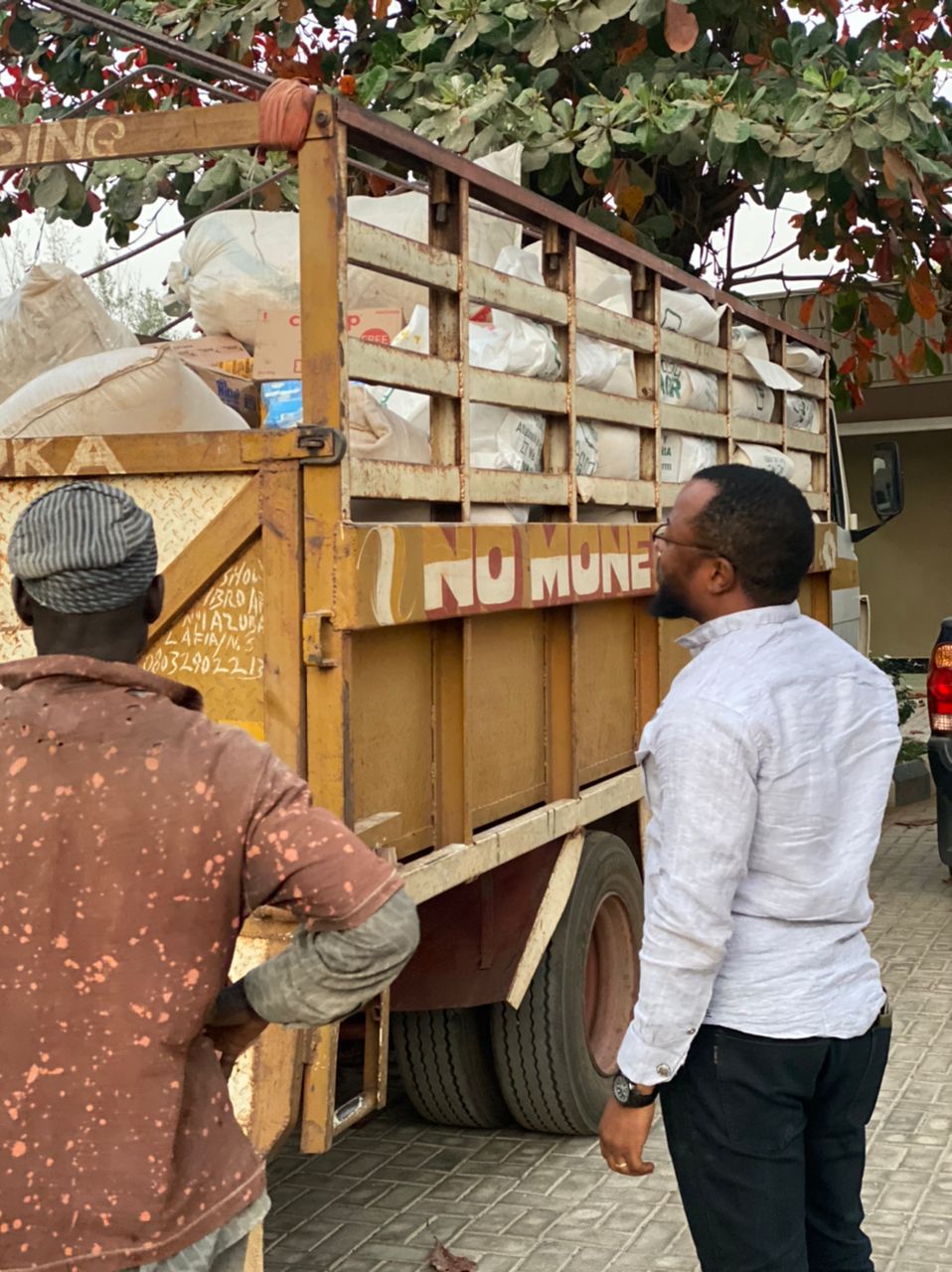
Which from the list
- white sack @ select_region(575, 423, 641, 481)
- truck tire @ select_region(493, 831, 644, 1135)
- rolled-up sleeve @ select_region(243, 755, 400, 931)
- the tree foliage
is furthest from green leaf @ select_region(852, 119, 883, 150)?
rolled-up sleeve @ select_region(243, 755, 400, 931)

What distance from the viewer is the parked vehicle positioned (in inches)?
310

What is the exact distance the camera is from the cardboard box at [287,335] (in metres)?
4.66

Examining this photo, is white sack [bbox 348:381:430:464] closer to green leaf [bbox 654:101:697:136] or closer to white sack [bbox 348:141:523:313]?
white sack [bbox 348:141:523:313]

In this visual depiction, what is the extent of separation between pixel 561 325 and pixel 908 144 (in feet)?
13.3

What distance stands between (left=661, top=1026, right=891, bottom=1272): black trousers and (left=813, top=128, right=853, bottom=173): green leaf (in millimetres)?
5921

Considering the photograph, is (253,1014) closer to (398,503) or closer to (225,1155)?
(225,1155)

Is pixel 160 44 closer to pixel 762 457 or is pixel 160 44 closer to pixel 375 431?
pixel 375 431

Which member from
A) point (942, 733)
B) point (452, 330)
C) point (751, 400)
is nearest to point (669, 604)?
point (452, 330)

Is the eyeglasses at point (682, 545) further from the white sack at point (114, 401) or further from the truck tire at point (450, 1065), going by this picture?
the truck tire at point (450, 1065)

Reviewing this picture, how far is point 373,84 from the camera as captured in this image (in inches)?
339

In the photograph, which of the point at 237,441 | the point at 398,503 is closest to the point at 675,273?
the point at 398,503

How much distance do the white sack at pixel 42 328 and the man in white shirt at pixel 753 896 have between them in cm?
252

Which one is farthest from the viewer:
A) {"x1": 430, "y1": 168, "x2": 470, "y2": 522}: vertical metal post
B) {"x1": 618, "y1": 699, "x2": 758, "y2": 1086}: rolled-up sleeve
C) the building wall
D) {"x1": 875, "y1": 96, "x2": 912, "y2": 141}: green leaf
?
the building wall

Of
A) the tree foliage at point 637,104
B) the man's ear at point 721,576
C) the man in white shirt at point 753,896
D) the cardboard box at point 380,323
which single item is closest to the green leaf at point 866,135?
the tree foliage at point 637,104
